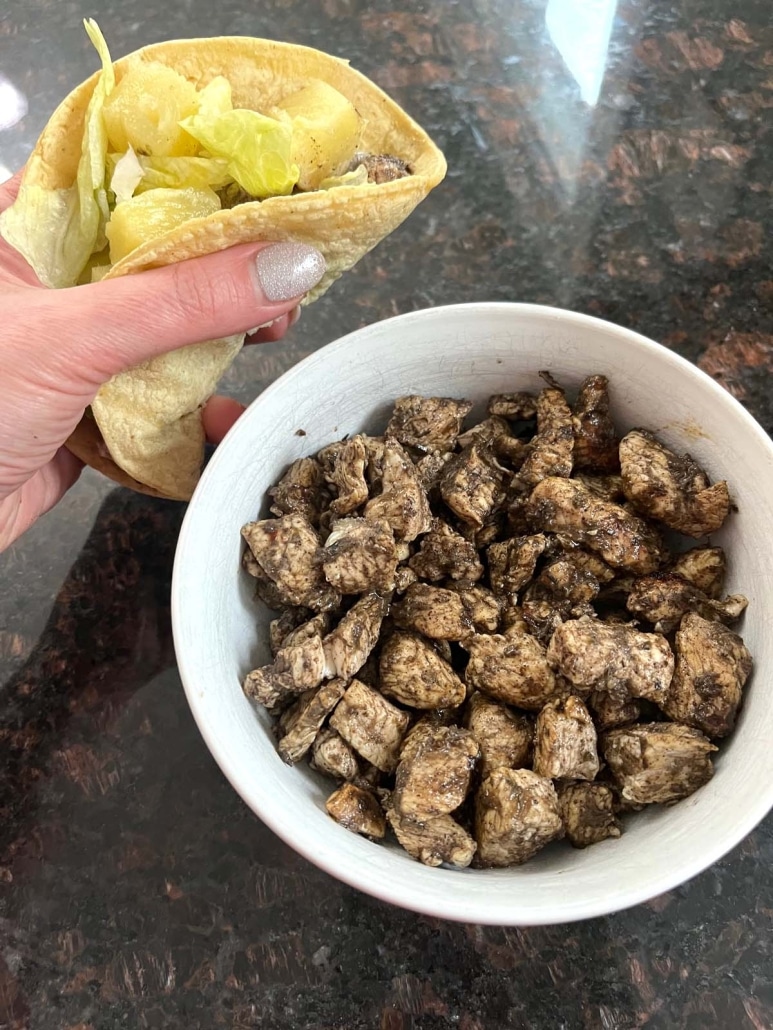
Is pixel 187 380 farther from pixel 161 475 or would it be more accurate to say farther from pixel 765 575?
pixel 765 575

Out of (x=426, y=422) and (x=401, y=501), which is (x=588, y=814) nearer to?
(x=401, y=501)

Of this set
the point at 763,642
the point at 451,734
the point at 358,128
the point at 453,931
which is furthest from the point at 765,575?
the point at 358,128

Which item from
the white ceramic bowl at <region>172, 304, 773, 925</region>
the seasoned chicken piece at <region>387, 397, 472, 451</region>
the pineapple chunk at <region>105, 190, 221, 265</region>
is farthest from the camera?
the seasoned chicken piece at <region>387, 397, 472, 451</region>

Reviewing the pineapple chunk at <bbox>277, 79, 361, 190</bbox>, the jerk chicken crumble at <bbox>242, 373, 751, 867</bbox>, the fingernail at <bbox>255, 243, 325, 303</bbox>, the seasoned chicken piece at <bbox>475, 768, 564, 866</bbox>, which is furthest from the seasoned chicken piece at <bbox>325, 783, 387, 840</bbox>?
the pineapple chunk at <bbox>277, 79, 361, 190</bbox>

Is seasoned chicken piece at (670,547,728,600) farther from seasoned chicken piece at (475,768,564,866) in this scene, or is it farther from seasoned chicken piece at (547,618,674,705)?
seasoned chicken piece at (475,768,564,866)

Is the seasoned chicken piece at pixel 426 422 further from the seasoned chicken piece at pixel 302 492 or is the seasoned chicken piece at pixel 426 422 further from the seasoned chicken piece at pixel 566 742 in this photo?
the seasoned chicken piece at pixel 566 742
